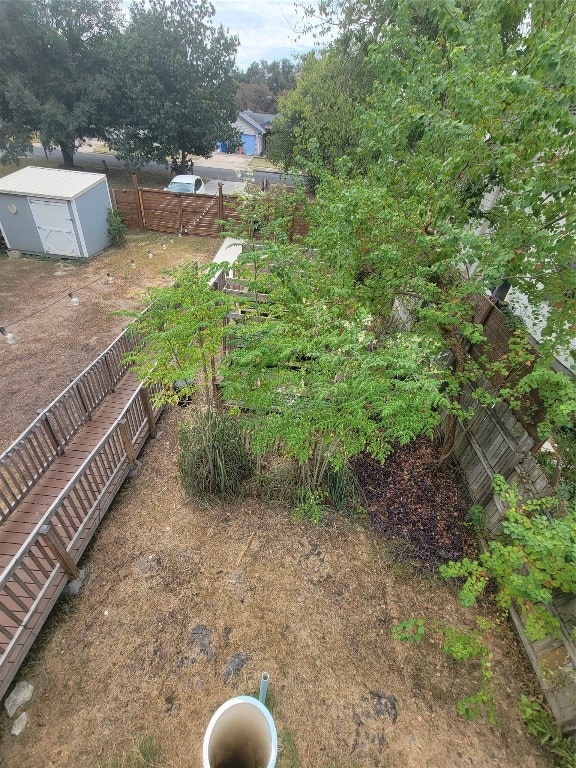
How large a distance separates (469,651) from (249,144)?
125 ft

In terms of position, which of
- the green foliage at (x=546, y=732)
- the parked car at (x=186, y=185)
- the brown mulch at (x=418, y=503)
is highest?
the parked car at (x=186, y=185)

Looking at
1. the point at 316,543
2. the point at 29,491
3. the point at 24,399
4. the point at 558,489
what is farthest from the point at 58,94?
the point at 558,489

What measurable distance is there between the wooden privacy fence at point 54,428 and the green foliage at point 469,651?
421cm

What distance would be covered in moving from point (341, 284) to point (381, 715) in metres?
4.10

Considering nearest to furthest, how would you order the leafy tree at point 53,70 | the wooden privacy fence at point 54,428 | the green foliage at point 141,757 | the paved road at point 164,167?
the green foliage at point 141,757
the wooden privacy fence at point 54,428
the leafy tree at point 53,70
the paved road at point 164,167

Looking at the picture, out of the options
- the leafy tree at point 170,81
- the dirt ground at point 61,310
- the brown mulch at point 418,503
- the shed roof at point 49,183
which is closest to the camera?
the brown mulch at point 418,503

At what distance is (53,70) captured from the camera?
52.5 feet

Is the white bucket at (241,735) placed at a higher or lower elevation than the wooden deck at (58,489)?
higher

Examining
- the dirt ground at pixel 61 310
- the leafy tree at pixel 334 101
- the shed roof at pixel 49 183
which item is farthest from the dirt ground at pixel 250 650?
the leafy tree at pixel 334 101

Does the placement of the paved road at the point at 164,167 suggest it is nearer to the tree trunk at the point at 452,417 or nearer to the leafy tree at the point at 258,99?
the tree trunk at the point at 452,417

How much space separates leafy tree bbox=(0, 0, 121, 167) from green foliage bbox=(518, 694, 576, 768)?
21.9 m

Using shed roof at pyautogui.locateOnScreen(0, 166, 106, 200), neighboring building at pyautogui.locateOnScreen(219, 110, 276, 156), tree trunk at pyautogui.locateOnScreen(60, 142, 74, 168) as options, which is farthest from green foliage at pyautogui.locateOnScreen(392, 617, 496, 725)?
neighboring building at pyautogui.locateOnScreen(219, 110, 276, 156)

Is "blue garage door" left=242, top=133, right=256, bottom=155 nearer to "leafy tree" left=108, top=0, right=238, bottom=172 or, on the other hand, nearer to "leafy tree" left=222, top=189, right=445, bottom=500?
"leafy tree" left=108, top=0, right=238, bottom=172

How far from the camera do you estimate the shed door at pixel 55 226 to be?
9.80 m
